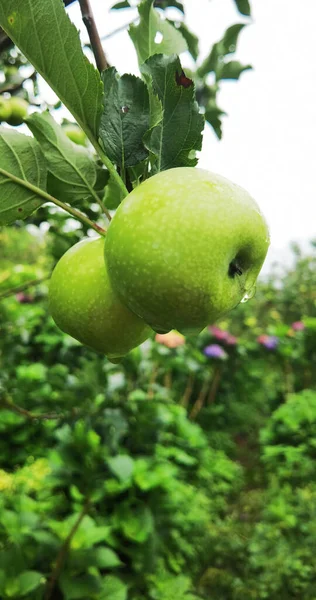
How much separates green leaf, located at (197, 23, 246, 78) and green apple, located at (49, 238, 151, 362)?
623 millimetres

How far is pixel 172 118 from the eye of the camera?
458 millimetres

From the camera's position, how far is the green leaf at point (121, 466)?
4.76ft

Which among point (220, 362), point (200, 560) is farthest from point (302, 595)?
point (220, 362)

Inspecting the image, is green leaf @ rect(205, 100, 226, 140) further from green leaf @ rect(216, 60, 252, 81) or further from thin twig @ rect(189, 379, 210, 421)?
thin twig @ rect(189, 379, 210, 421)

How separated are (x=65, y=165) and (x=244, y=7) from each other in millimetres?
720

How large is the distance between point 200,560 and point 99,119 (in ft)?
8.26

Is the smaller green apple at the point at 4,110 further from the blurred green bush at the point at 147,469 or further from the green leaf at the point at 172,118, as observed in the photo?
the green leaf at the point at 172,118

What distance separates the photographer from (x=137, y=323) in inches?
21.2

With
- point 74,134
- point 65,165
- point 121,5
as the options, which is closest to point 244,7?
point 121,5

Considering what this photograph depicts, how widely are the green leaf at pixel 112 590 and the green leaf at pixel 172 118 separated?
51.8 inches

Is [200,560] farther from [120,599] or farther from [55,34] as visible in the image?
[55,34]

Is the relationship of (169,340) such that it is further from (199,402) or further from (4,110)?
(4,110)

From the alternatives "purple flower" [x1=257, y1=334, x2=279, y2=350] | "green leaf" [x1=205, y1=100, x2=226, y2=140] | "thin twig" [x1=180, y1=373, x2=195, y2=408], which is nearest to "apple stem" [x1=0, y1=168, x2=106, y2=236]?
"green leaf" [x1=205, y1=100, x2=226, y2=140]

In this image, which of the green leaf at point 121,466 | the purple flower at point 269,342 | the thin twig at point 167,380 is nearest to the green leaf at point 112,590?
the green leaf at point 121,466
